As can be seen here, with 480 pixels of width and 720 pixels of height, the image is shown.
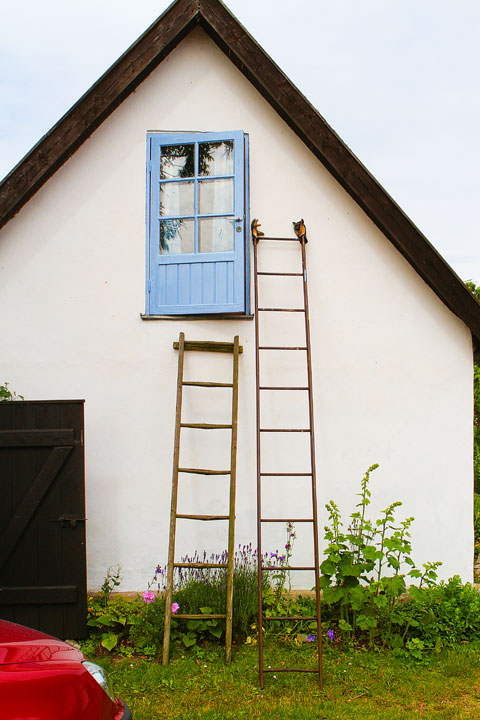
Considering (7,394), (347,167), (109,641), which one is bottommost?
(109,641)

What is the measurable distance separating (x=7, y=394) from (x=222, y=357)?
6.55ft

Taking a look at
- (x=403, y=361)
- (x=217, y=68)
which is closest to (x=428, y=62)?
(x=217, y=68)

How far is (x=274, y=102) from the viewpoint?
19.4ft

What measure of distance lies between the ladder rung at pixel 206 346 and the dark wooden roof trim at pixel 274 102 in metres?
1.78

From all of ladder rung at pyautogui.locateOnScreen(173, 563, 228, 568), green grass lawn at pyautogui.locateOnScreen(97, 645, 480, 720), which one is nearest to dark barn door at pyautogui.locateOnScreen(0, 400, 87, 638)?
green grass lawn at pyautogui.locateOnScreen(97, 645, 480, 720)

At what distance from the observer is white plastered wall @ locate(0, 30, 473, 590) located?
5.89 m

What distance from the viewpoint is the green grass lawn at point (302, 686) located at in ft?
13.9

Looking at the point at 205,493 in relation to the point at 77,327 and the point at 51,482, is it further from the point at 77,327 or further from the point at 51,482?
the point at 77,327

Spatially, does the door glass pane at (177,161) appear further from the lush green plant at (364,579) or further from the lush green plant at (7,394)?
the lush green plant at (364,579)

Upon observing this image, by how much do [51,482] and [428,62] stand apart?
7471 mm

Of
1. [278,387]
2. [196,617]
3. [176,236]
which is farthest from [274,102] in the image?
[196,617]

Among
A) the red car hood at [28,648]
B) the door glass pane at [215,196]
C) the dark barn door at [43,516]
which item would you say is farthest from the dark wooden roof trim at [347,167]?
the red car hood at [28,648]

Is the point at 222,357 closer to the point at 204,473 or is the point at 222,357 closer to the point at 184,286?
the point at 184,286

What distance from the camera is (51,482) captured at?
538 centimetres
